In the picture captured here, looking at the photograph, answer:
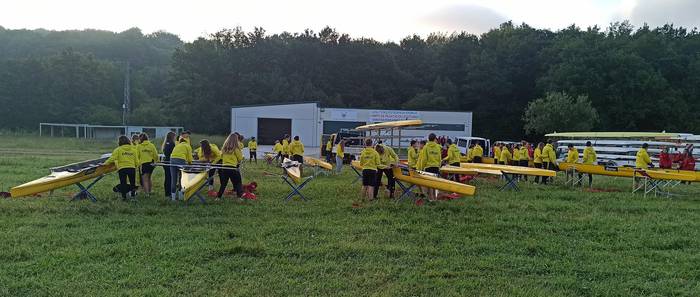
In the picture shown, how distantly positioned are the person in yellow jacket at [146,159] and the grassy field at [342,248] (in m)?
0.79

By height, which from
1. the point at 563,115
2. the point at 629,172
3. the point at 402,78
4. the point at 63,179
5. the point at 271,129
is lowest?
the point at 63,179

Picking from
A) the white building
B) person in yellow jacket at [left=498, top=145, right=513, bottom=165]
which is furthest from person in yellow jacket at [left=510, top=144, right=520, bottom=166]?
the white building

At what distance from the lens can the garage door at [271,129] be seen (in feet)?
138

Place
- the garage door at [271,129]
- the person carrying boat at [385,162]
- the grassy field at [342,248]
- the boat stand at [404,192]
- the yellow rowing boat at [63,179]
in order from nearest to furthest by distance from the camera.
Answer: the grassy field at [342,248] < the yellow rowing boat at [63,179] < the boat stand at [404,192] < the person carrying boat at [385,162] < the garage door at [271,129]

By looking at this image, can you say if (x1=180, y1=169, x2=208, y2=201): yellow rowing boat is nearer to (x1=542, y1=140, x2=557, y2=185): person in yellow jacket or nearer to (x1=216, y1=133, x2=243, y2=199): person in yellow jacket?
(x1=216, y1=133, x2=243, y2=199): person in yellow jacket

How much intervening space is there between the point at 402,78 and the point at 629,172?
46.8 m

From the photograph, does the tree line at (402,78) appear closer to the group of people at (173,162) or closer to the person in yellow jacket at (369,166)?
the person in yellow jacket at (369,166)

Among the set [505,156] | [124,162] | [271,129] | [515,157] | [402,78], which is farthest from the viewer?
[402,78]

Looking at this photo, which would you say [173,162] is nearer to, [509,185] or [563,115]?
[509,185]

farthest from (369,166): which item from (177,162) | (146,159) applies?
(146,159)

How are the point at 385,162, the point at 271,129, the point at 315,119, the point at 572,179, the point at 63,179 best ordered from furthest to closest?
the point at 271,129, the point at 315,119, the point at 572,179, the point at 385,162, the point at 63,179

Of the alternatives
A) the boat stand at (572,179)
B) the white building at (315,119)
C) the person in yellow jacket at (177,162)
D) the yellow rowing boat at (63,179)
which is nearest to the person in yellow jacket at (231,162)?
the person in yellow jacket at (177,162)

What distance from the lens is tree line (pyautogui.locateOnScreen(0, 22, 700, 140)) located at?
48.9 metres

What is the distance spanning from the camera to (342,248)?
6.52 metres
